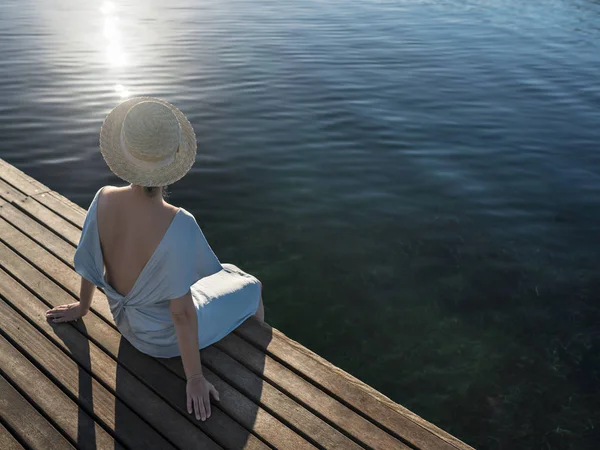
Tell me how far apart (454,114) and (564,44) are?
309 inches

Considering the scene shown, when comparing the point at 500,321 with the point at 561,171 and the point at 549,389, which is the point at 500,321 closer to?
the point at 549,389

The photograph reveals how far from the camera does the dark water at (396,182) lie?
5605 mm

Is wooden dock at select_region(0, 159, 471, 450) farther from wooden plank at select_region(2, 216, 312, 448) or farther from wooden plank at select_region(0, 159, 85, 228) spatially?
wooden plank at select_region(0, 159, 85, 228)

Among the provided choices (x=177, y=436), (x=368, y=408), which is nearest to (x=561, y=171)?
(x=368, y=408)

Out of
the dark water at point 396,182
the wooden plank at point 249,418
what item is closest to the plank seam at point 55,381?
the wooden plank at point 249,418

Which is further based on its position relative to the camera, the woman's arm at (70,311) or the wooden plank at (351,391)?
the woman's arm at (70,311)

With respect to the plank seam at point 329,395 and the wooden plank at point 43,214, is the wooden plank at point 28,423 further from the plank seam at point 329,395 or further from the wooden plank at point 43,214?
the wooden plank at point 43,214

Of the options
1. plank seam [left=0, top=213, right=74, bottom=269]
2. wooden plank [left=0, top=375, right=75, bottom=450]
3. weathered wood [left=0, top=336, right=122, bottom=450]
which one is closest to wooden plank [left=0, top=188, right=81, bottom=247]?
plank seam [left=0, top=213, right=74, bottom=269]

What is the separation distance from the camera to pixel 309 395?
370 cm

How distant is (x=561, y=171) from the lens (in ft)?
30.3

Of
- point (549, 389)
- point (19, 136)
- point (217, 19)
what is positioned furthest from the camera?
point (217, 19)

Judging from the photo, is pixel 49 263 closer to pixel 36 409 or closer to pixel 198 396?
pixel 36 409

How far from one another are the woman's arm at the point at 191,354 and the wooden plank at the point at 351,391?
64 cm

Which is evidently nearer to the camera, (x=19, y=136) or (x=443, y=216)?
(x=443, y=216)
